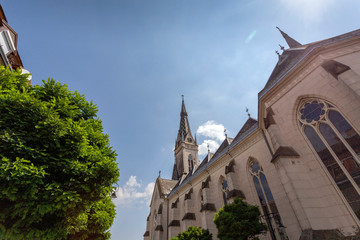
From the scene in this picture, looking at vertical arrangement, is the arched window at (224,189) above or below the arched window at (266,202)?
above

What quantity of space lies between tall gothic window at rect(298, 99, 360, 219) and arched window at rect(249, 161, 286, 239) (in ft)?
13.0

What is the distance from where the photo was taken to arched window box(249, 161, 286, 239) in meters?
9.66

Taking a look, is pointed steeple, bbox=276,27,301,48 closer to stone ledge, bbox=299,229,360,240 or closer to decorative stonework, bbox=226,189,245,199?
decorative stonework, bbox=226,189,245,199

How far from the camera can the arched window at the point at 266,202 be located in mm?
9664

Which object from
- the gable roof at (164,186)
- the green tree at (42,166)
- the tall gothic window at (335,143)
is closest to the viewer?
the green tree at (42,166)

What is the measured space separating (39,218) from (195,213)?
51.7 feet

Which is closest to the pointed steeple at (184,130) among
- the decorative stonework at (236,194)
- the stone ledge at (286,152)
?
the decorative stonework at (236,194)

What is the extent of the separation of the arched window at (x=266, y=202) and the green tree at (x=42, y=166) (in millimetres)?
10081

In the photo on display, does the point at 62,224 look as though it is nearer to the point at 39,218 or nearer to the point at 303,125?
the point at 39,218

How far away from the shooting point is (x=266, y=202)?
1070 centimetres

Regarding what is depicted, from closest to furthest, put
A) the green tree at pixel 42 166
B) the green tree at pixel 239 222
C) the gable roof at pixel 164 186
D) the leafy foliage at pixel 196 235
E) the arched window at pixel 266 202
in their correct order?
the green tree at pixel 42 166 → the green tree at pixel 239 222 → the arched window at pixel 266 202 → the leafy foliage at pixel 196 235 → the gable roof at pixel 164 186

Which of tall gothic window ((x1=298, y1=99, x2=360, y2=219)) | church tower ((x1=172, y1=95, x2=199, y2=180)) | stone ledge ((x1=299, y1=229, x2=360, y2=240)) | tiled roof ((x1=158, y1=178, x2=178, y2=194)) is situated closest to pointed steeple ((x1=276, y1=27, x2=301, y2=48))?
tall gothic window ((x1=298, y1=99, x2=360, y2=219))

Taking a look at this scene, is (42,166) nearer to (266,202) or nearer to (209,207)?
(266,202)

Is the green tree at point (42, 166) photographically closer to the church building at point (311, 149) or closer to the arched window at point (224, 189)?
the church building at point (311, 149)
